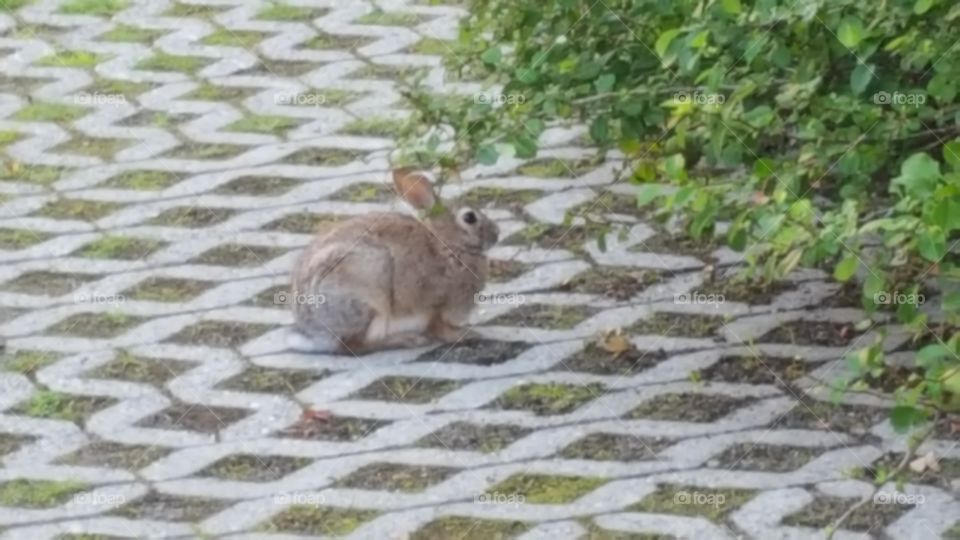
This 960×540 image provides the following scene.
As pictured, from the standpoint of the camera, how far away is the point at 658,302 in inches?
284

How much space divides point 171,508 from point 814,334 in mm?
2204

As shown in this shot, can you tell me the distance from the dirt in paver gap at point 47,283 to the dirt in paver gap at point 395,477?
5.51ft

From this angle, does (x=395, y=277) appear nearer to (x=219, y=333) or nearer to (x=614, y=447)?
(x=219, y=333)

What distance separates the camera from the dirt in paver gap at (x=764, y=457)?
615 cm

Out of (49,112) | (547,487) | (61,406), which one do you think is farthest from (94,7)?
(547,487)

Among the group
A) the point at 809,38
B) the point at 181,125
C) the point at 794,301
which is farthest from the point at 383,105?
the point at 809,38

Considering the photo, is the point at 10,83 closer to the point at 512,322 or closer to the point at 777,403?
the point at 512,322

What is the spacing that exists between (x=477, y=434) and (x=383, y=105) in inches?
108

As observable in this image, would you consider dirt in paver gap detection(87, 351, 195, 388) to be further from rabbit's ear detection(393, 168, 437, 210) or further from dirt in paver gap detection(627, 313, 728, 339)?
dirt in paver gap detection(627, 313, 728, 339)

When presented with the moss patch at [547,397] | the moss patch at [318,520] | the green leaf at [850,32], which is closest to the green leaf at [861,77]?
the green leaf at [850,32]

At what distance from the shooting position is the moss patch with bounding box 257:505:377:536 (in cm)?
584

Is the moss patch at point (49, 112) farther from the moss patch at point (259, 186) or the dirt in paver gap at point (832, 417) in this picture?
the dirt in paver gap at point (832, 417)

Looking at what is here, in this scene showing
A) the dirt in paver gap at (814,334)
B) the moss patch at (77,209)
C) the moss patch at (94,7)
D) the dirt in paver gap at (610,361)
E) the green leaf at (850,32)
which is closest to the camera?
the green leaf at (850,32)

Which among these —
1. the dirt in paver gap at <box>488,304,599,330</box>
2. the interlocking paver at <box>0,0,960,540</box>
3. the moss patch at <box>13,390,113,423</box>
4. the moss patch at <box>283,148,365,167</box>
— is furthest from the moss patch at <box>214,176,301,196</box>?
the moss patch at <box>13,390,113,423</box>
